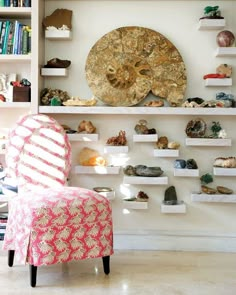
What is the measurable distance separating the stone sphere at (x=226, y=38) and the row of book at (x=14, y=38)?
133 centimetres

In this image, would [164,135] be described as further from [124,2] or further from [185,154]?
[124,2]

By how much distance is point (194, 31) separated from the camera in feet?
10.9

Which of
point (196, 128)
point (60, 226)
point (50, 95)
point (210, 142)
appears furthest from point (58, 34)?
point (60, 226)

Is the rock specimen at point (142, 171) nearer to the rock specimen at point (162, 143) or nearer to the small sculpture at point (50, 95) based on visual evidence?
the rock specimen at point (162, 143)

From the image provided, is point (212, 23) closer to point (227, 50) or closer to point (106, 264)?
point (227, 50)

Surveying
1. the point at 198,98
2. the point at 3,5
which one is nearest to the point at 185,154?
the point at 198,98

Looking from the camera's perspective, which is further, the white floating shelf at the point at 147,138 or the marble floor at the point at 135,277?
the white floating shelf at the point at 147,138

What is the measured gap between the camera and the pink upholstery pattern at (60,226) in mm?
2439

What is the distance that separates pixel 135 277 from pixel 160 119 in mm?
1194

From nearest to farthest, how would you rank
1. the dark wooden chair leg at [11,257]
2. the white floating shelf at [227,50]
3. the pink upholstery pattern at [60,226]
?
the pink upholstery pattern at [60,226] < the dark wooden chair leg at [11,257] < the white floating shelf at [227,50]

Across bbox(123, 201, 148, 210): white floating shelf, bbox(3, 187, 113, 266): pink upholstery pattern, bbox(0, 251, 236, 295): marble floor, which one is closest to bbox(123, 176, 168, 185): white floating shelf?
bbox(123, 201, 148, 210): white floating shelf

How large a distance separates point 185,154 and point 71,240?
3.95 feet

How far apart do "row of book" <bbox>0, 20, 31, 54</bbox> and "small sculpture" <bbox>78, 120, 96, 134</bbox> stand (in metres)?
0.63

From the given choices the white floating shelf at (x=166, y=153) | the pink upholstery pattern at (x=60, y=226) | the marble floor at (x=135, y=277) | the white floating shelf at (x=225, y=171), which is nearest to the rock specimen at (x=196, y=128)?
the white floating shelf at (x=166, y=153)
